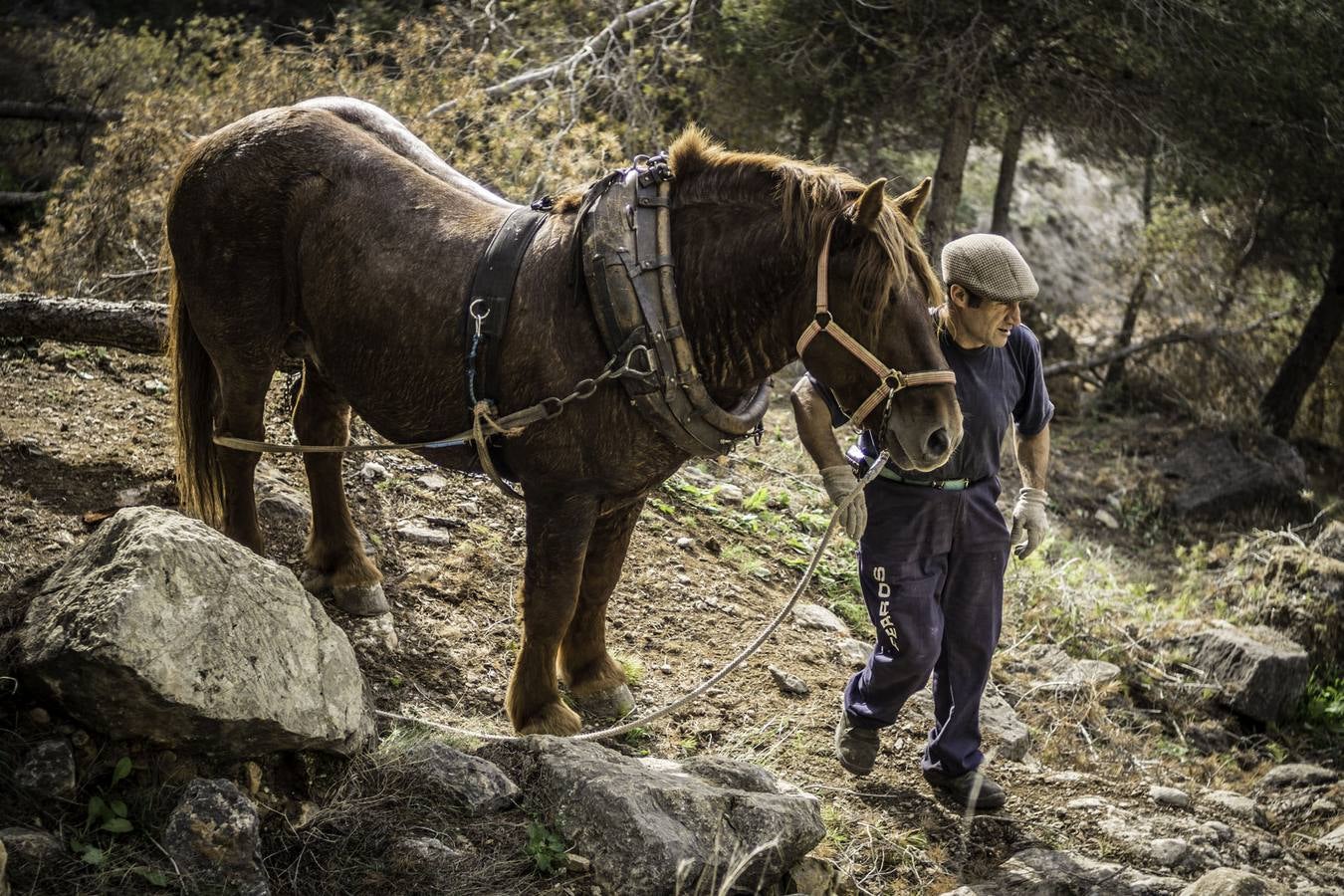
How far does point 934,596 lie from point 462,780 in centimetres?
171

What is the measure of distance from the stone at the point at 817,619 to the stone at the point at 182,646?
2792 mm

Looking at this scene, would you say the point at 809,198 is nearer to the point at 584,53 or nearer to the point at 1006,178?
the point at 584,53

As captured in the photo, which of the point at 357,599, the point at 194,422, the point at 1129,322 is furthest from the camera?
the point at 1129,322

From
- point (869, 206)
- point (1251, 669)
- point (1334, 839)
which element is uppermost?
point (869, 206)

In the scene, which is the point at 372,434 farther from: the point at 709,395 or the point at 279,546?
the point at 709,395

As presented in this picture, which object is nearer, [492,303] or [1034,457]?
[492,303]

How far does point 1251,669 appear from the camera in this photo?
6312 millimetres

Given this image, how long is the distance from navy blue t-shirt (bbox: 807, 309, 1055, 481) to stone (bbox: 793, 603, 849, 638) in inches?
67.9

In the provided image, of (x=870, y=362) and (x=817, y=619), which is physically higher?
(x=870, y=362)

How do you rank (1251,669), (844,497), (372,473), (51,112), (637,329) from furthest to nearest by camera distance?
1. (51,112)
2. (1251,669)
3. (372,473)
4. (844,497)
5. (637,329)

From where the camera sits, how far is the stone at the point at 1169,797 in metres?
4.78

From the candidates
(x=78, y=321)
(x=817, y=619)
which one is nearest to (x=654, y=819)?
(x=817, y=619)

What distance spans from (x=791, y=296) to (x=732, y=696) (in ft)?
6.58

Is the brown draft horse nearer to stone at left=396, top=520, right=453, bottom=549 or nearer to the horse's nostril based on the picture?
the horse's nostril
